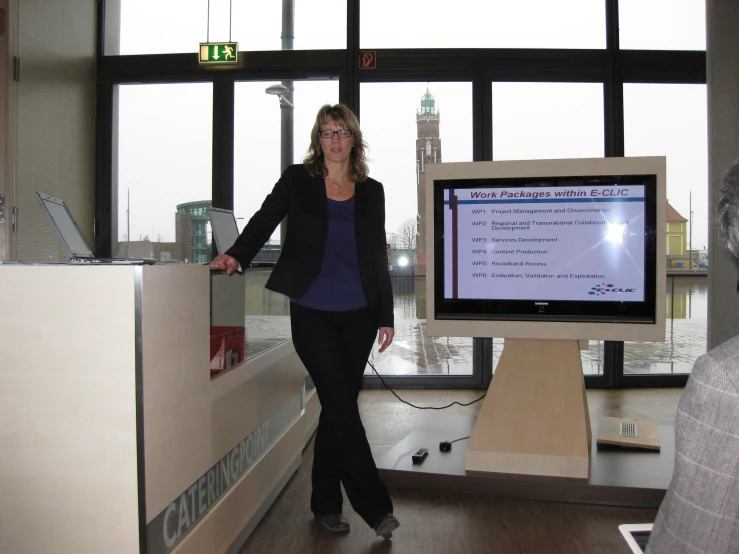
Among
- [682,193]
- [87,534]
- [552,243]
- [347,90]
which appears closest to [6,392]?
[87,534]

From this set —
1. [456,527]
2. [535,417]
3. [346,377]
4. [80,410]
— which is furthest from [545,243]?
[80,410]

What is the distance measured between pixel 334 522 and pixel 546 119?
358 cm

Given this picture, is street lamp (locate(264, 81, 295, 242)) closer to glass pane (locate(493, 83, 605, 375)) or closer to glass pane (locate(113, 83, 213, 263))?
glass pane (locate(113, 83, 213, 263))

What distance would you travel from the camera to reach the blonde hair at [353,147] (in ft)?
7.02

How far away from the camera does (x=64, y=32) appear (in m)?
4.32

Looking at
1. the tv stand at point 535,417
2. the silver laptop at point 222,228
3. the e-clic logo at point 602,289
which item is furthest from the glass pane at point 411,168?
the e-clic logo at point 602,289

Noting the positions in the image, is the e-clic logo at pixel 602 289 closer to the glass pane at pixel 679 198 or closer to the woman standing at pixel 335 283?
the woman standing at pixel 335 283

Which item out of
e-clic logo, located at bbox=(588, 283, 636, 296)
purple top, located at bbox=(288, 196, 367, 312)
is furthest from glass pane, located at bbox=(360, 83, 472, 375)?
purple top, located at bbox=(288, 196, 367, 312)

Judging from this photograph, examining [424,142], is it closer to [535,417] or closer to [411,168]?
[411,168]

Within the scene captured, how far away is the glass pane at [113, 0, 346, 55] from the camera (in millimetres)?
4625

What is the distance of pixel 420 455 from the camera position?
275 centimetres

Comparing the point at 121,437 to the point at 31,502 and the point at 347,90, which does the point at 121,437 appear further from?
the point at 347,90

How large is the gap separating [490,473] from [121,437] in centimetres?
165

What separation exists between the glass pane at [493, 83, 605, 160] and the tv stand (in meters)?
2.39
